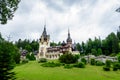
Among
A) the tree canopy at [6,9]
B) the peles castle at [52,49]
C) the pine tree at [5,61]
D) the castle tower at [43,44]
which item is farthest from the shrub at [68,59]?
the tree canopy at [6,9]

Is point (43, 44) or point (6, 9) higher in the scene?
point (43, 44)

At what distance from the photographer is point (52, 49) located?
107m

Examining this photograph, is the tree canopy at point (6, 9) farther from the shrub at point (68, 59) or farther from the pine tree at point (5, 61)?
the shrub at point (68, 59)

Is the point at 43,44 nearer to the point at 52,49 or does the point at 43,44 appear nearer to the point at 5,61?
the point at 52,49

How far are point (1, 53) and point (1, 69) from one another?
2.40m

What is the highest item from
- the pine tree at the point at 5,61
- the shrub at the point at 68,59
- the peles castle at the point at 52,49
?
the peles castle at the point at 52,49

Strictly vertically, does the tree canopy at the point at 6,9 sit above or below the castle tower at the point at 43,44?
below

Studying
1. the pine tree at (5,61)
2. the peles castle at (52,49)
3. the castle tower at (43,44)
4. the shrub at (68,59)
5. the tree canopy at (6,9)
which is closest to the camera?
the tree canopy at (6,9)

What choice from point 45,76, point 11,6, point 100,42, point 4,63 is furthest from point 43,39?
point 11,6

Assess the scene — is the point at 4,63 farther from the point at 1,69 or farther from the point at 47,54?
the point at 47,54

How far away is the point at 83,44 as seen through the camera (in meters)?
118

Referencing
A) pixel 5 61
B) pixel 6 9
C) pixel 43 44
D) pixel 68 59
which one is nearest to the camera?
pixel 6 9

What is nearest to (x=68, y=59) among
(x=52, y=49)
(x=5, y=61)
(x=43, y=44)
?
(x=52, y=49)

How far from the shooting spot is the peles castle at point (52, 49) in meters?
102
